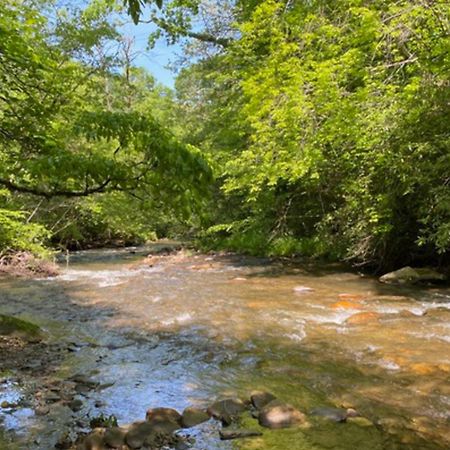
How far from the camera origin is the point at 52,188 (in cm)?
377

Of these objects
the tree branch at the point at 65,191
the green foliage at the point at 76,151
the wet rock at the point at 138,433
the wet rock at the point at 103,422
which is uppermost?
the green foliage at the point at 76,151

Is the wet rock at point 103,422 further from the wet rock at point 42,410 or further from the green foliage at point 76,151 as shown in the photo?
the green foliage at point 76,151

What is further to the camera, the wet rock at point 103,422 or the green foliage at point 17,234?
the green foliage at point 17,234

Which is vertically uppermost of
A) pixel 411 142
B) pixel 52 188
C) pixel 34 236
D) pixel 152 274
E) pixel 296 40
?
pixel 296 40

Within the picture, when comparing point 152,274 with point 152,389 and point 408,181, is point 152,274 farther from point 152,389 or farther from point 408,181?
point 152,389

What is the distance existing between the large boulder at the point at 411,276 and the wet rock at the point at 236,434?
7.93 metres

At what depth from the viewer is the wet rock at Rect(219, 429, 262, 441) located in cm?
375

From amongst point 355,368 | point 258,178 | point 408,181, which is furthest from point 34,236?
point 355,368

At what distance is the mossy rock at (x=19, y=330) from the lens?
21.9ft

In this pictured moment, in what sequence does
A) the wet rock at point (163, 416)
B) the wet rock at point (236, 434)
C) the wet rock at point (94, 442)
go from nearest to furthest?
the wet rock at point (94, 442) < the wet rock at point (236, 434) < the wet rock at point (163, 416)

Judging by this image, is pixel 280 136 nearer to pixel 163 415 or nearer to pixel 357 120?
pixel 357 120

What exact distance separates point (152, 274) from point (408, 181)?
24.5 feet

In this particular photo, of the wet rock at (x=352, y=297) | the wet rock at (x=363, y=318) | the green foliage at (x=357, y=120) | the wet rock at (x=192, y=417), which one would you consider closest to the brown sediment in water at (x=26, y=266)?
the green foliage at (x=357, y=120)

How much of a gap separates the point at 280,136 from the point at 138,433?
9.24 meters
